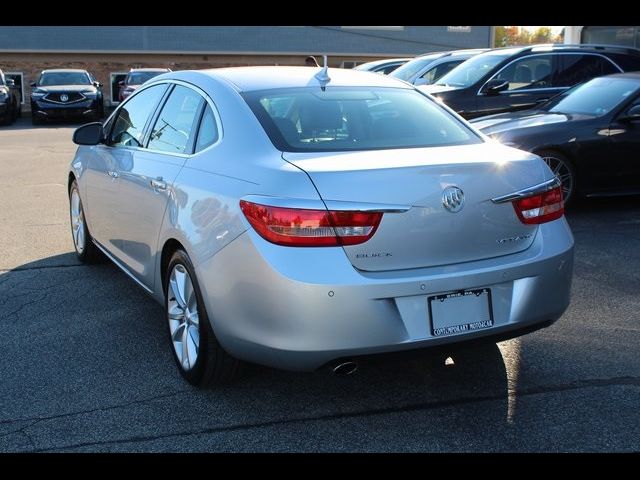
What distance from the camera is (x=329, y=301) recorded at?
3277 millimetres

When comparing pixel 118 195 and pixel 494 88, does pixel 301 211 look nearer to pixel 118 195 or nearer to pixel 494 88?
pixel 118 195

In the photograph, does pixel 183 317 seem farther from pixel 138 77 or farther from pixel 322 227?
pixel 138 77

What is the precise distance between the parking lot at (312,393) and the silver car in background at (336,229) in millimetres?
331

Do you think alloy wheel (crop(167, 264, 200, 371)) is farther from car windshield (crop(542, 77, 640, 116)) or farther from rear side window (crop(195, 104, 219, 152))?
car windshield (crop(542, 77, 640, 116))

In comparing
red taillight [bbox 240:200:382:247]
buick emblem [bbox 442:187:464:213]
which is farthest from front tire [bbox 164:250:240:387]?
buick emblem [bbox 442:187:464:213]

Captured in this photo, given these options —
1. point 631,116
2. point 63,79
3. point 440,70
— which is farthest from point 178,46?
point 631,116

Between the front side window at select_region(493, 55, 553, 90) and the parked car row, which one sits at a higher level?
the front side window at select_region(493, 55, 553, 90)

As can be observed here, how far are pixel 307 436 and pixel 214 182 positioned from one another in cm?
129

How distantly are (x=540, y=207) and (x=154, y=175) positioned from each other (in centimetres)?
217

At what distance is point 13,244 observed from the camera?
24.2 feet

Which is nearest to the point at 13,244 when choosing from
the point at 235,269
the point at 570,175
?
the point at 235,269

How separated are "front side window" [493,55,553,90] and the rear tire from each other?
346cm

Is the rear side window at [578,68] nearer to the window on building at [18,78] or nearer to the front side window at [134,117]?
the front side window at [134,117]

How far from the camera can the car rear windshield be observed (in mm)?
3936
